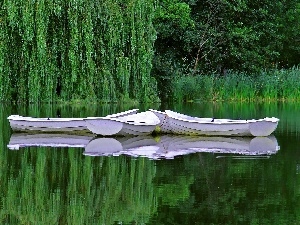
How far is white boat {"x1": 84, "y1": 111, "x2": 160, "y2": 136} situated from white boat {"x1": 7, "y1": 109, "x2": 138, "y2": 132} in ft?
1.51

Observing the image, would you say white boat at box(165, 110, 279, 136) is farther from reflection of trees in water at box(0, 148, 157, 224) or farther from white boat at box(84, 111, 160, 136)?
reflection of trees in water at box(0, 148, 157, 224)

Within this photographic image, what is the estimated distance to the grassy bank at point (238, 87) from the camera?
35594 mm

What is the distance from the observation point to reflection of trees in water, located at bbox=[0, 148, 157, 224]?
402 inches

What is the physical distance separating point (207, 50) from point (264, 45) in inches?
148

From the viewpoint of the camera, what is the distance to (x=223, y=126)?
67.5ft

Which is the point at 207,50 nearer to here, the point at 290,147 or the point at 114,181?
the point at 290,147

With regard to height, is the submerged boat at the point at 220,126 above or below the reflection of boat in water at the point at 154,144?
above

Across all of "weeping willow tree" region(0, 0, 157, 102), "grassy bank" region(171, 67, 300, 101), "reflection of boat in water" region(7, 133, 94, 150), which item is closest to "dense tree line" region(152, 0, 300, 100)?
"grassy bank" region(171, 67, 300, 101)

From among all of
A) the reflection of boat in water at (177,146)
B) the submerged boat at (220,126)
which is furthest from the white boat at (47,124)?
the submerged boat at (220,126)

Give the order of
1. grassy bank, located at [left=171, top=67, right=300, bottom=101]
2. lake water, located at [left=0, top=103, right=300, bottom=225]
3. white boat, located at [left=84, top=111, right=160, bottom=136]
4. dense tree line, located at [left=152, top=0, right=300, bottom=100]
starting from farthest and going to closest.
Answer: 1. dense tree line, located at [left=152, top=0, right=300, bottom=100]
2. grassy bank, located at [left=171, top=67, right=300, bottom=101]
3. white boat, located at [left=84, top=111, right=160, bottom=136]
4. lake water, located at [left=0, top=103, right=300, bottom=225]

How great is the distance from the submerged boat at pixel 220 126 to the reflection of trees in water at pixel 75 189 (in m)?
5.31

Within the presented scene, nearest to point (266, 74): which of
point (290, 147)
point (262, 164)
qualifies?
point (290, 147)

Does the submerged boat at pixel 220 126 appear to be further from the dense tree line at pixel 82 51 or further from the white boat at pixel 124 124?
the dense tree line at pixel 82 51

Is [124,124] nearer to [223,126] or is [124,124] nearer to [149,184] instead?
[223,126]
